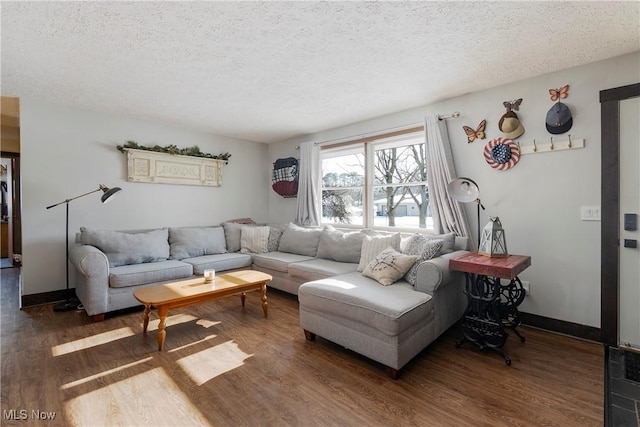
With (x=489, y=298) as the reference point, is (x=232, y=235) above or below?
above

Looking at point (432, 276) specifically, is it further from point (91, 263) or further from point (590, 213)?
point (91, 263)

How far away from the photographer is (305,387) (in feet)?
6.13

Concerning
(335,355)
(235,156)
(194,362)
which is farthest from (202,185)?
(335,355)

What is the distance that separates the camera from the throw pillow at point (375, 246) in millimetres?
3018

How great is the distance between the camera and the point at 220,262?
380cm

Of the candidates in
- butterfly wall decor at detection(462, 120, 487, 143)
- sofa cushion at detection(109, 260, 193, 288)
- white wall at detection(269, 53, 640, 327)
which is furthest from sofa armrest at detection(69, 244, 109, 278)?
butterfly wall decor at detection(462, 120, 487, 143)

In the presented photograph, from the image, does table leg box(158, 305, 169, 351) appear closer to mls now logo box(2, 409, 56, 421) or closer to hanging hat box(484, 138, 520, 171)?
mls now logo box(2, 409, 56, 421)

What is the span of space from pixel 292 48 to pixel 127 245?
2829mm

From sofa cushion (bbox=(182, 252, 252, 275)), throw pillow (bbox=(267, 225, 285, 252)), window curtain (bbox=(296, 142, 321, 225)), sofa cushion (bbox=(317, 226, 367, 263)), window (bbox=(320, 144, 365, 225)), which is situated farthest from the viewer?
window curtain (bbox=(296, 142, 321, 225))

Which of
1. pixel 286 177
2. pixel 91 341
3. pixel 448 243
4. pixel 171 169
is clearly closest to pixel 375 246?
pixel 448 243

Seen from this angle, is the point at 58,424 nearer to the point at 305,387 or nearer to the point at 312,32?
the point at 305,387

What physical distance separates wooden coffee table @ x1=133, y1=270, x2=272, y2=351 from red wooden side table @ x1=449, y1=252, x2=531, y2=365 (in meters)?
1.88

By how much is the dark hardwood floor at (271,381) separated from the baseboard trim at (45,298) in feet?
1.92

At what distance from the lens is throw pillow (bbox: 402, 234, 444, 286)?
99.2 inches
